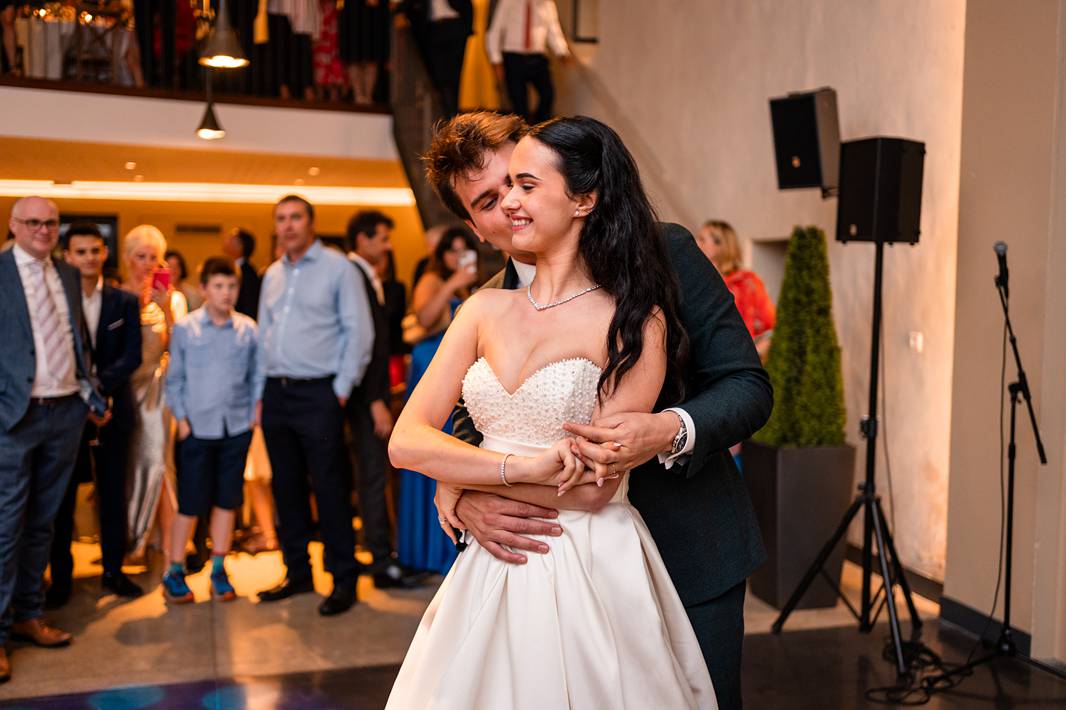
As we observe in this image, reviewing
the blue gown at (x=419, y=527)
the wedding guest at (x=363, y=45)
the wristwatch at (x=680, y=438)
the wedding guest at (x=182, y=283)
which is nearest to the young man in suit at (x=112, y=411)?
the blue gown at (x=419, y=527)

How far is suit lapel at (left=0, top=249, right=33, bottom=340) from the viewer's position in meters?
4.11

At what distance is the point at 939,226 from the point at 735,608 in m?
3.59

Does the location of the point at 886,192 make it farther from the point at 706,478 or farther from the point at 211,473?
the point at 211,473

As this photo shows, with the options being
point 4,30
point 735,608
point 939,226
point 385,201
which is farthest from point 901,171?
point 385,201

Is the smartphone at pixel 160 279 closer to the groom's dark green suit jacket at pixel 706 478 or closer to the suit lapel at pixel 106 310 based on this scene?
the suit lapel at pixel 106 310

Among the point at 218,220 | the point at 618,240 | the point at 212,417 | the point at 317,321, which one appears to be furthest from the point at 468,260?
the point at 218,220

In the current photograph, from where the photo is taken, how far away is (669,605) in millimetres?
1817

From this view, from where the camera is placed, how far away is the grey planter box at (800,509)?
15.6 feet

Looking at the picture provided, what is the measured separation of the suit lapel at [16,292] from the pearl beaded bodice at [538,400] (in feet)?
9.65

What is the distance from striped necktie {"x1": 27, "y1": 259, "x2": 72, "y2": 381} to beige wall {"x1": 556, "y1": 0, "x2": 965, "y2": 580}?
3.82 m

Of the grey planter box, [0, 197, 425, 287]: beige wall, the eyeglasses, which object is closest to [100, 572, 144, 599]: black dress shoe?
the eyeglasses

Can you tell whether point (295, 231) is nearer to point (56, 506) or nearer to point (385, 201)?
point (56, 506)

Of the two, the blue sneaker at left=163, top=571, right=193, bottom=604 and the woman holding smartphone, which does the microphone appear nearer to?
the woman holding smartphone

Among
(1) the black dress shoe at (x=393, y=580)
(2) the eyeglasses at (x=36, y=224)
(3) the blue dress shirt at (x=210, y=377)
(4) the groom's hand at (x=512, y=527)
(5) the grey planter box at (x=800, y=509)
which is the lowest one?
(1) the black dress shoe at (x=393, y=580)
